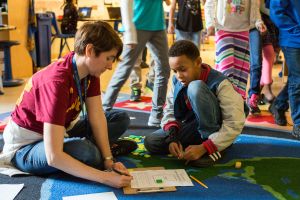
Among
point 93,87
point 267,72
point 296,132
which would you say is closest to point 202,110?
point 93,87

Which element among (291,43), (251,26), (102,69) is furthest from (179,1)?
(102,69)

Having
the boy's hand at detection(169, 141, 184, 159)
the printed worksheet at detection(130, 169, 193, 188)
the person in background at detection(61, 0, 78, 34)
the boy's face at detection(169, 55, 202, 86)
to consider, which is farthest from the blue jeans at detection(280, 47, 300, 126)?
the person in background at detection(61, 0, 78, 34)

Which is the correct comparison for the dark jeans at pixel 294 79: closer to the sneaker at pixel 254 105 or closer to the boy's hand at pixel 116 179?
the sneaker at pixel 254 105

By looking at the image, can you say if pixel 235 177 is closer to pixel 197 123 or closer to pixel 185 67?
pixel 197 123

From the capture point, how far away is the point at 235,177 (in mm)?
1727

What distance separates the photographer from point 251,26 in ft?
8.66

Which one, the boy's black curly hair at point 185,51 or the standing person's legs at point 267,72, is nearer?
the boy's black curly hair at point 185,51

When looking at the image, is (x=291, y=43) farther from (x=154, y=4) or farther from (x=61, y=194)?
(x=61, y=194)

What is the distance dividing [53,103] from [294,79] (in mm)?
1487

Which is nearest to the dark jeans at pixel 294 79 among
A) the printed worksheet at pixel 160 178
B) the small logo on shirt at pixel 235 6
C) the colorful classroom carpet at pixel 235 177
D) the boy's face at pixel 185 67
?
the colorful classroom carpet at pixel 235 177

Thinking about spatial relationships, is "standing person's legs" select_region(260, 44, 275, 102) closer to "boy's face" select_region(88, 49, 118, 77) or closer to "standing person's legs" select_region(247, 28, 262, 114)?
"standing person's legs" select_region(247, 28, 262, 114)

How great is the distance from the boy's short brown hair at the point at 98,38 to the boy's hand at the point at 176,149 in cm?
57

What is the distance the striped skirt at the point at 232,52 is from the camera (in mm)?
2570

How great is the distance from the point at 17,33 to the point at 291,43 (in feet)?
10.1
